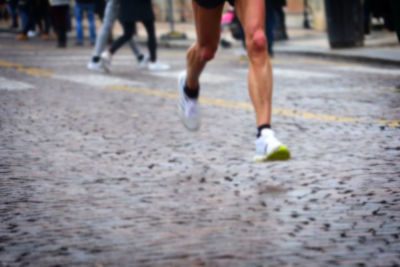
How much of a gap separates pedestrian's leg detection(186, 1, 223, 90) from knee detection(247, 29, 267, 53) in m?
0.36

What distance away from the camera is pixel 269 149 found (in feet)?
16.8

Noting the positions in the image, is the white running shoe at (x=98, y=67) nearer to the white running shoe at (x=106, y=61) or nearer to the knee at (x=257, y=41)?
the white running shoe at (x=106, y=61)

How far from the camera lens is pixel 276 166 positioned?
5.48m

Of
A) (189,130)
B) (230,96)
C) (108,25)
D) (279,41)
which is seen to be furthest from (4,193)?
(279,41)

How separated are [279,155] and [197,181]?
0.43 m

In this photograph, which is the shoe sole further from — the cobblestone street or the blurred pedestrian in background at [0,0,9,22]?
the blurred pedestrian in background at [0,0,9,22]

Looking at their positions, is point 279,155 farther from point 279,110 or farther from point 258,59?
point 279,110

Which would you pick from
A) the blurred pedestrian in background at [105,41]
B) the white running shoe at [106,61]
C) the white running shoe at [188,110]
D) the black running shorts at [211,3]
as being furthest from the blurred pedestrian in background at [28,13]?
the black running shorts at [211,3]

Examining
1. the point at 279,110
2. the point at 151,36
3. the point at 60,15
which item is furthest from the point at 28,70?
the point at 60,15

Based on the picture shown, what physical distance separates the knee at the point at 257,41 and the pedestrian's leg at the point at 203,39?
0.36 metres

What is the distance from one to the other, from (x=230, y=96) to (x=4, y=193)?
4725 millimetres

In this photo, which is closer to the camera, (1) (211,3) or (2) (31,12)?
(1) (211,3)

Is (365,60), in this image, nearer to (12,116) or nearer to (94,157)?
(12,116)

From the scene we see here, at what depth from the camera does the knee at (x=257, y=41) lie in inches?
211
